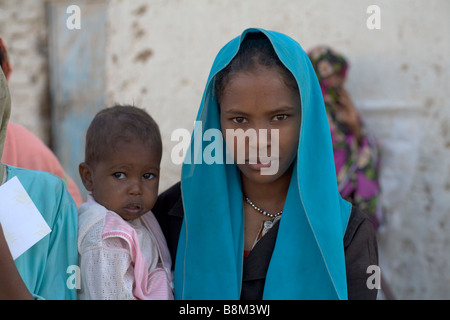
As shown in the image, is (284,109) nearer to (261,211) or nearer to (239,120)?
(239,120)

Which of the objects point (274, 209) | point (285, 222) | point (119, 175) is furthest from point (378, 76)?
point (119, 175)

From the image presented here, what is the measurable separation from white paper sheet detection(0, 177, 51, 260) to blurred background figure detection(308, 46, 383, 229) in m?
2.85

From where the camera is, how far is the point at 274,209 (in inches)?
79.5

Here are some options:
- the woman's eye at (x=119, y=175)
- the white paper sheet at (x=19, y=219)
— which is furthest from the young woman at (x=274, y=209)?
the white paper sheet at (x=19, y=219)

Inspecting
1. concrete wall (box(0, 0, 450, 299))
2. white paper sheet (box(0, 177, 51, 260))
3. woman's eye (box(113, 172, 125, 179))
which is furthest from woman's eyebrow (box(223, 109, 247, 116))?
concrete wall (box(0, 0, 450, 299))

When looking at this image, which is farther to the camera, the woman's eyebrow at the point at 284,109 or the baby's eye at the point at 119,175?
the baby's eye at the point at 119,175

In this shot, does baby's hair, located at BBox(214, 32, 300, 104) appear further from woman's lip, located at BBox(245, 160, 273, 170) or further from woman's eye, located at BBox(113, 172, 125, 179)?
woman's eye, located at BBox(113, 172, 125, 179)

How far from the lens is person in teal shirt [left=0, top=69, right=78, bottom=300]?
172cm

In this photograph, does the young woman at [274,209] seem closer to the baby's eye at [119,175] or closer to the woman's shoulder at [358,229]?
the woman's shoulder at [358,229]

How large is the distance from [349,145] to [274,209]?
7.92 ft

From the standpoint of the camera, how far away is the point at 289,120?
6.15ft

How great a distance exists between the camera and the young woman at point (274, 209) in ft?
5.93

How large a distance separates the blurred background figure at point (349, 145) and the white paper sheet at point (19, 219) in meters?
2.85

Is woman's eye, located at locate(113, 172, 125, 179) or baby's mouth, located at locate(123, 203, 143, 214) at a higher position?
woman's eye, located at locate(113, 172, 125, 179)
